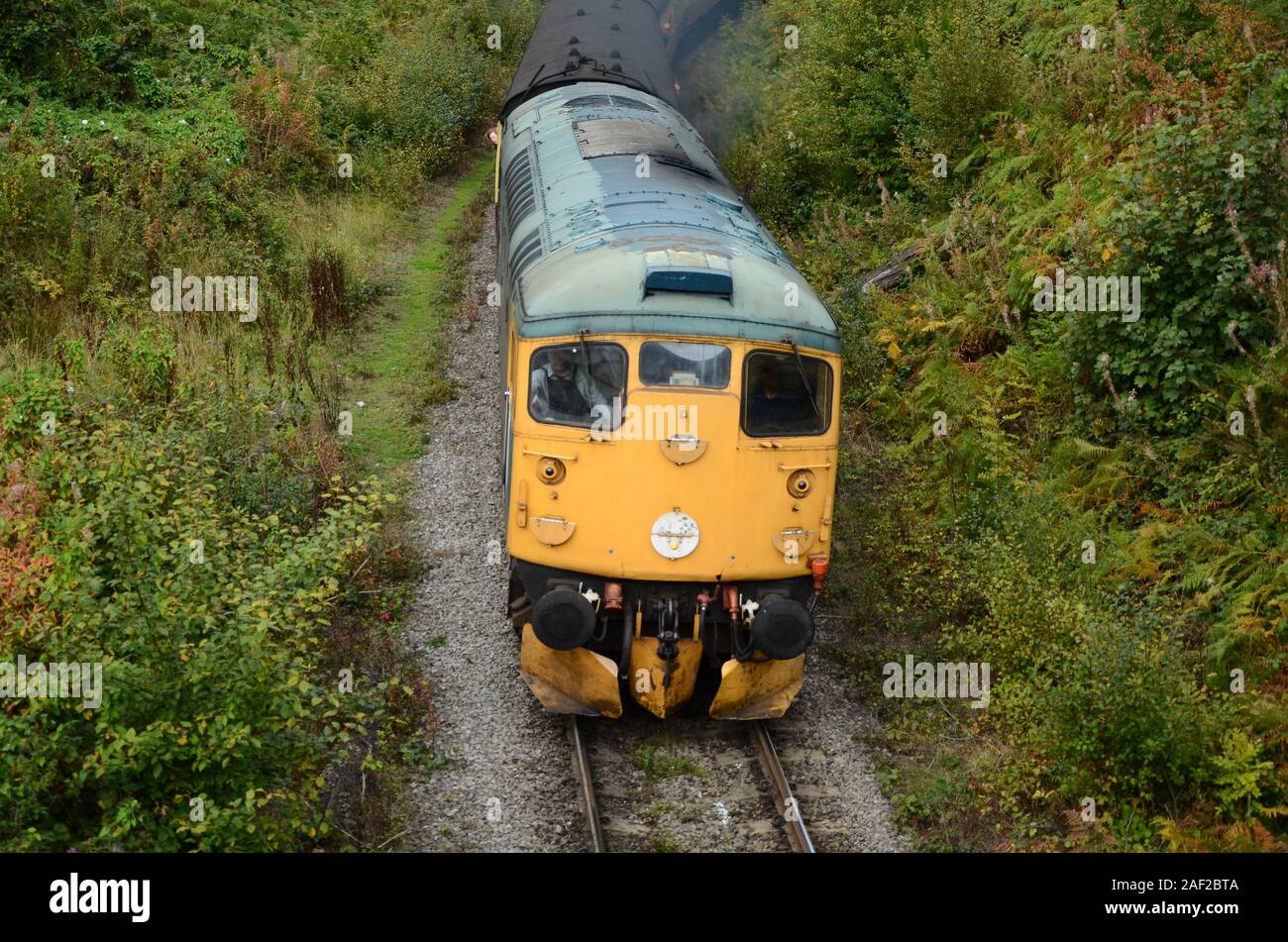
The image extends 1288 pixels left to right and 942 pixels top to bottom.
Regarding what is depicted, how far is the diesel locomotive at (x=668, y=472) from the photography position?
28.3ft

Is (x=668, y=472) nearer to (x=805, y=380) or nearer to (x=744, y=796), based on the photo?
(x=805, y=380)

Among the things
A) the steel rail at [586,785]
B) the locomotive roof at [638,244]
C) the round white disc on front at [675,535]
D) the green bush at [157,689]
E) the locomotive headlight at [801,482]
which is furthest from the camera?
the locomotive headlight at [801,482]

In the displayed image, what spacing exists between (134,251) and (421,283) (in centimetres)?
471

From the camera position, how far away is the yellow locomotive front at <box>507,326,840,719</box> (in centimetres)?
861

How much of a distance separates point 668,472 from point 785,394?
105 cm

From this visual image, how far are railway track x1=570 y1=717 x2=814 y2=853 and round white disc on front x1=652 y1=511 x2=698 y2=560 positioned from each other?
64.1 inches

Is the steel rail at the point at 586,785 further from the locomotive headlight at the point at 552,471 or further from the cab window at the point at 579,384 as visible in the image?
the cab window at the point at 579,384

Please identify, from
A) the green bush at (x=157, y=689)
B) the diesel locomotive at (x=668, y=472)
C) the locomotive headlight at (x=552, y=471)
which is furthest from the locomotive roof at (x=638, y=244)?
the green bush at (x=157, y=689)

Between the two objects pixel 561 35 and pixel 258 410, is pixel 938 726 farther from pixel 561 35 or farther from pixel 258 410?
pixel 561 35

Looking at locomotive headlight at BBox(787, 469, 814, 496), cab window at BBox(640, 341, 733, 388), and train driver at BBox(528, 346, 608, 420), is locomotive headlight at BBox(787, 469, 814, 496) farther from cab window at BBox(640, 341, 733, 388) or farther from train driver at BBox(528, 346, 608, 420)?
train driver at BBox(528, 346, 608, 420)

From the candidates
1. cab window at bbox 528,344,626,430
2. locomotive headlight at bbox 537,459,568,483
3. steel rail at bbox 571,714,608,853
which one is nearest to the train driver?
cab window at bbox 528,344,626,430

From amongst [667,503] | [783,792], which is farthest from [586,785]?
[667,503]

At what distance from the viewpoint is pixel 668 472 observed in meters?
8.57

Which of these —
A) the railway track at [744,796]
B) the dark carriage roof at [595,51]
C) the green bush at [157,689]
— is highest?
the dark carriage roof at [595,51]
